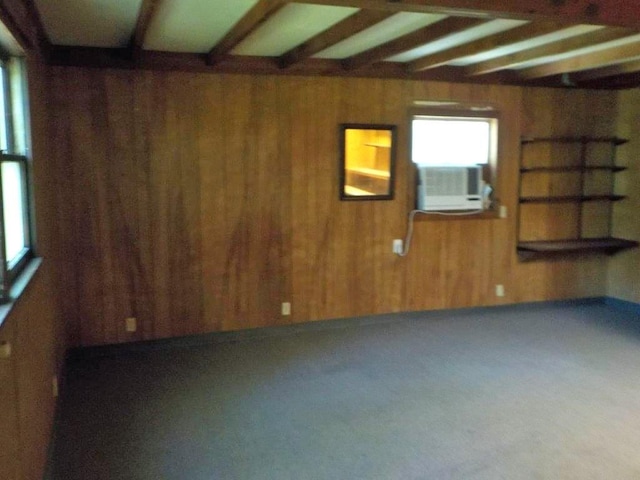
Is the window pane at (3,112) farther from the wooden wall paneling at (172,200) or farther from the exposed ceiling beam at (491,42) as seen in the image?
the exposed ceiling beam at (491,42)

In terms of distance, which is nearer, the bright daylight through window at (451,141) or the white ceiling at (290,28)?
the white ceiling at (290,28)

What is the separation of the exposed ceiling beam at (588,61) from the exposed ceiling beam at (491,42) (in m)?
0.96

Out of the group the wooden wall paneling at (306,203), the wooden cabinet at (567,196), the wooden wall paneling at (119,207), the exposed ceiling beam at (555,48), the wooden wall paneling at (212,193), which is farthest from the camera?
the wooden cabinet at (567,196)

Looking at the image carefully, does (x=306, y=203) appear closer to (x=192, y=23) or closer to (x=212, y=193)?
(x=212, y=193)

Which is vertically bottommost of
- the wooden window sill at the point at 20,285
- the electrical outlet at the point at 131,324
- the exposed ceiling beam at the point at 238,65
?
the electrical outlet at the point at 131,324

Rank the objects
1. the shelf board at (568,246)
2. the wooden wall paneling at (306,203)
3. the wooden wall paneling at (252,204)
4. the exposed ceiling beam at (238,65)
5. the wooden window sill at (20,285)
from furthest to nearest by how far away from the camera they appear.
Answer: the shelf board at (568,246) < the wooden wall paneling at (306,203) < the wooden wall paneling at (252,204) < the exposed ceiling beam at (238,65) < the wooden window sill at (20,285)

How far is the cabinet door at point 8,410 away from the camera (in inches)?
66.8

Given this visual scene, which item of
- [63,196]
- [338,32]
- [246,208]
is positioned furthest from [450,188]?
[63,196]

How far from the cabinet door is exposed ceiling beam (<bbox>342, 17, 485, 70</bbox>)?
2.70m

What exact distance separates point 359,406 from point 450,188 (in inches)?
99.2

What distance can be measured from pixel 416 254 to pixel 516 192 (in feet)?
3.97

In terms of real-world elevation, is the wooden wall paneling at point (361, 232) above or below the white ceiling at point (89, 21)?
below

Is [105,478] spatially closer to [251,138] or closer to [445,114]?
[251,138]

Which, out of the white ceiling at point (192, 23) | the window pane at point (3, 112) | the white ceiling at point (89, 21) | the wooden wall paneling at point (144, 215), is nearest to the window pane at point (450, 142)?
the white ceiling at point (192, 23)
